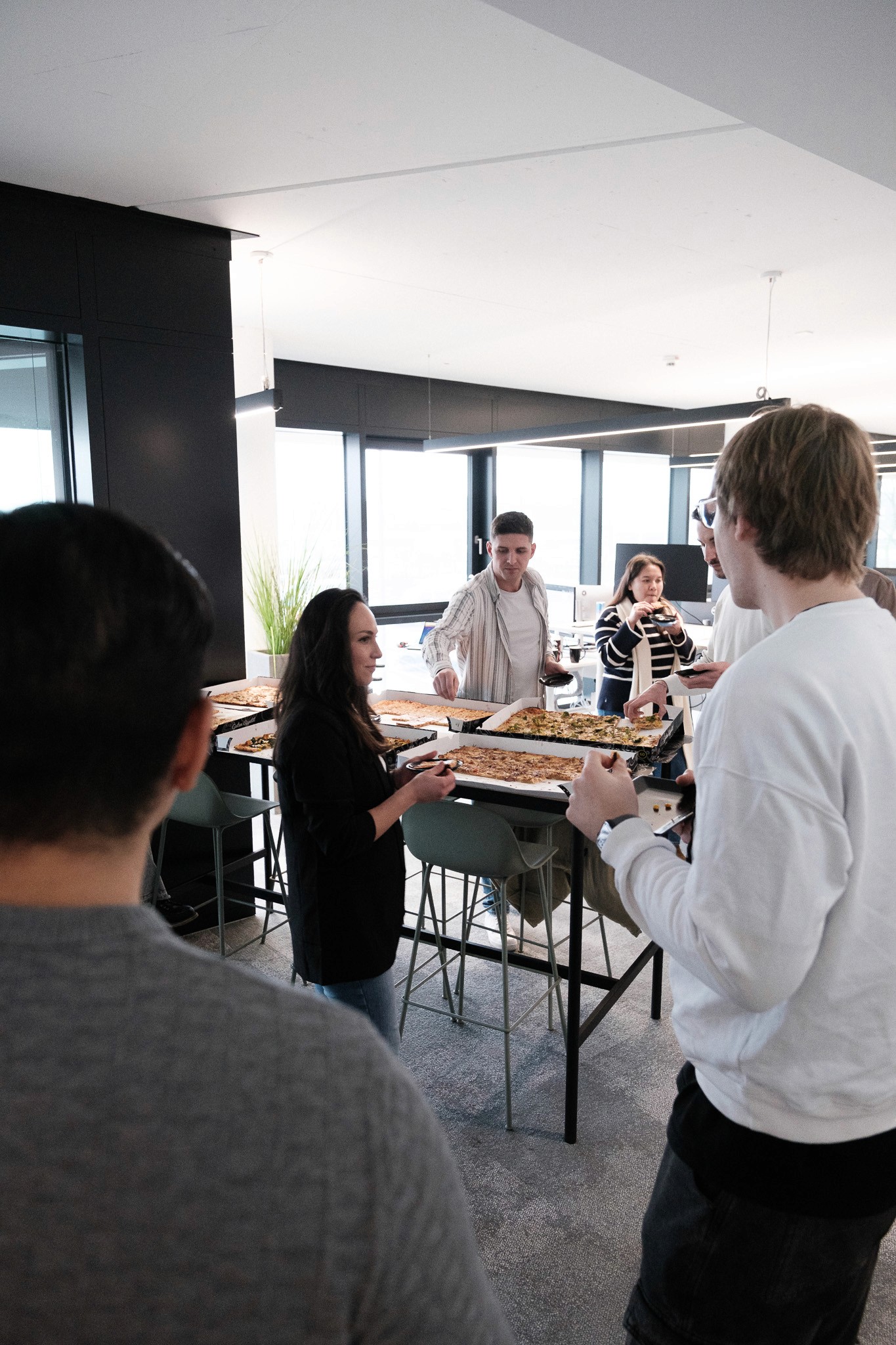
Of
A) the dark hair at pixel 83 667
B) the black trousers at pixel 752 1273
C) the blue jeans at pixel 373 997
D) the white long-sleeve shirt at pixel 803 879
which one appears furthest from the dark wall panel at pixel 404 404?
the dark hair at pixel 83 667

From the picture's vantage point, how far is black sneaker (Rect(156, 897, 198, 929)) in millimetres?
3797

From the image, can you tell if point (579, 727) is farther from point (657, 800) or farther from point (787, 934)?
point (787, 934)

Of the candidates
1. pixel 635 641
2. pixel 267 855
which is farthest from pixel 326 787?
pixel 635 641

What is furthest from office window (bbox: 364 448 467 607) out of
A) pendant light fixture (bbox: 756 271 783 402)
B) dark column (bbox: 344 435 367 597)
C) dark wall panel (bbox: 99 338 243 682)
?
dark wall panel (bbox: 99 338 243 682)

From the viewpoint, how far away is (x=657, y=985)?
314 centimetres

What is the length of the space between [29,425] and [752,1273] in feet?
12.9

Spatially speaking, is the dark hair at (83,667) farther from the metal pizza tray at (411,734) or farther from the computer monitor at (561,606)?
the computer monitor at (561,606)

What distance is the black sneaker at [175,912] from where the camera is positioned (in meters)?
3.80

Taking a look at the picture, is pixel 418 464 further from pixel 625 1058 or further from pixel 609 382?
pixel 625 1058

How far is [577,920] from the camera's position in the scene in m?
2.48

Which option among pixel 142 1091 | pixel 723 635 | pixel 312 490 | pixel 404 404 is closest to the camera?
pixel 142 1091

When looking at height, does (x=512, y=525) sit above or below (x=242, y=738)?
above

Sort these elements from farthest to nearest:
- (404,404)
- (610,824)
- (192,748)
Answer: (404,404)
(610,824)
(192,748)

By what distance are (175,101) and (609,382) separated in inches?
249
